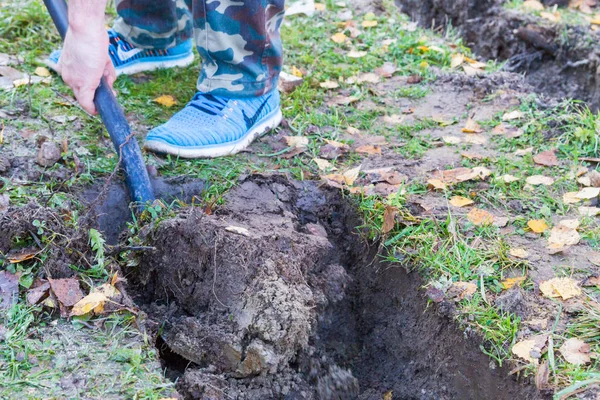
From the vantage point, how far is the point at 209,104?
272 cm

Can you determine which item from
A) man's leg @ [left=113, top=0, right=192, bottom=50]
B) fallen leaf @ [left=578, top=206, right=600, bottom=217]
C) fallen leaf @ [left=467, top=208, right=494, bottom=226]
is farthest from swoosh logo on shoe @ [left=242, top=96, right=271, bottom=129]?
fallen leaf @ [left=578, top=206, right=600, bottom=217]

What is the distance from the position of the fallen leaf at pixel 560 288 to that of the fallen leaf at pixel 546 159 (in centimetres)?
76

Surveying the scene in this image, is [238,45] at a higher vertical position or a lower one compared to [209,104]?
higher

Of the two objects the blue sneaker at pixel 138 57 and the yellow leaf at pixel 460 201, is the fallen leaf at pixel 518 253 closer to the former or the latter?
the yellow leaf at pixel 460 201

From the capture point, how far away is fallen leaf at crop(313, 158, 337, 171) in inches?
103

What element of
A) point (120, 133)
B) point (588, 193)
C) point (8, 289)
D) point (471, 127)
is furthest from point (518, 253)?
point (8, 289)

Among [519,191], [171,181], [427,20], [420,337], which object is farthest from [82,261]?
[427,20]

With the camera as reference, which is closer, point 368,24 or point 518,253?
point 518,253

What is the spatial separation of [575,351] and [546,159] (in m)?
1.10

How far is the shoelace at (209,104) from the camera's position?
8.83 feet

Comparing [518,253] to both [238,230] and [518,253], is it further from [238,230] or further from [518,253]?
[238,230]

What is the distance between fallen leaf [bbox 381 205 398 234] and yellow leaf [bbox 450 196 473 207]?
0.84 feet

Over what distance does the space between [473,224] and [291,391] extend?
0.89 m

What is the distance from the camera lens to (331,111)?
308 centimetres
